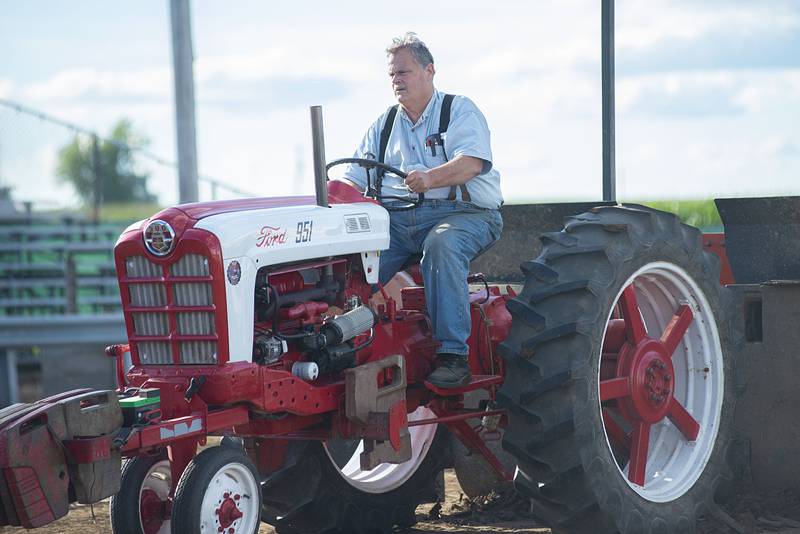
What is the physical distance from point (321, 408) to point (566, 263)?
1139 mm

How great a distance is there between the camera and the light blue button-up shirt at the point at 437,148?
539cm

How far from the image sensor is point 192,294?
4.48 meters

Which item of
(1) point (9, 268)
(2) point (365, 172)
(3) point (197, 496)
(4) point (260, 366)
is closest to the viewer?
(3) point (197, 496)

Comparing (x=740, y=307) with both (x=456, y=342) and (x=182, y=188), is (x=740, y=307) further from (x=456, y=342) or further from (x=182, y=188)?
(x=182, y=188)

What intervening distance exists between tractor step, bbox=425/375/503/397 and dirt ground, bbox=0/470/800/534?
2.60 ft

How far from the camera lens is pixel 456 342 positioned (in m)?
5.15

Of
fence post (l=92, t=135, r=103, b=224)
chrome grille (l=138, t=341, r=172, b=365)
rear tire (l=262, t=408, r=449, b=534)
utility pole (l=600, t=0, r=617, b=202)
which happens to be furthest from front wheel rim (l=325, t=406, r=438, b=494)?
fence post (l=92, t=135, r=103, b=224)

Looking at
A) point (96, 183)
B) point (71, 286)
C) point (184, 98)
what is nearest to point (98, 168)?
point (96, 183)

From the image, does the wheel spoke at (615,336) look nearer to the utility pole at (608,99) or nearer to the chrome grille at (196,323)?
the utility pole at (608,99)

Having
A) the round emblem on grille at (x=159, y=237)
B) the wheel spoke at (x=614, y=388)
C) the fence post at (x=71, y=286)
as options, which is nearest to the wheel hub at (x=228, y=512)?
the round emblem on grille at (x=159, y=237)

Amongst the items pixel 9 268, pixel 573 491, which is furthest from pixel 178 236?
pixel 9 268

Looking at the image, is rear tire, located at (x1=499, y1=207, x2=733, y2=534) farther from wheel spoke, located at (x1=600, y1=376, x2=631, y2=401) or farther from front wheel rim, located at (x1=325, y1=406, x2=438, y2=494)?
front wheel rim, located at (x1=325, y1=406, x2=438, y2=494)

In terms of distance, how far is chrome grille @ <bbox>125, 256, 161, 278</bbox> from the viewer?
14.9 feet

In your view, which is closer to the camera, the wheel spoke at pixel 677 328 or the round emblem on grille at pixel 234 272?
A: the round emblem on grille at pixel 234 272
